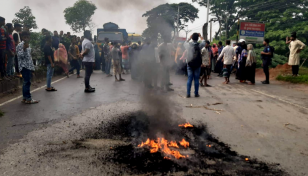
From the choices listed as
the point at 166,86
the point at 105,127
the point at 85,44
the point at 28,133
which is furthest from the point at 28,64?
the point at 166,86

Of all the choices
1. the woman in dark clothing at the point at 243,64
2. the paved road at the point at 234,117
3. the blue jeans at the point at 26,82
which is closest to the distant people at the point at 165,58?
the paved road at the point at 234,117

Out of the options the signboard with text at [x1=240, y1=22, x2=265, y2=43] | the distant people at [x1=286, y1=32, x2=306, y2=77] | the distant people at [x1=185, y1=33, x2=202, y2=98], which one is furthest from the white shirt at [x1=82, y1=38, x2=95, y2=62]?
the signboard with text at [x1=240, y1=22, x2=265, y2=43]

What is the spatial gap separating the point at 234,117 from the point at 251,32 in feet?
55.9

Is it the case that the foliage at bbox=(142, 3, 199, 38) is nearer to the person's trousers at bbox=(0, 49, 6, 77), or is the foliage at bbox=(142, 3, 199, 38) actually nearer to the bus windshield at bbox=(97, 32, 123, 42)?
the person's trousers at bbox=(0, 49, 6, 77)

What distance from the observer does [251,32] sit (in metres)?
20.7

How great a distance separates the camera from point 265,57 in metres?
11.2

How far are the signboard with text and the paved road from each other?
1247 cm

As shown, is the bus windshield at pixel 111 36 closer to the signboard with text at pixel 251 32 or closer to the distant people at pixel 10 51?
the signboard with text at pixel 251 32

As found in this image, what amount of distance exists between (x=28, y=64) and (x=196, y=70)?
470 centimetres

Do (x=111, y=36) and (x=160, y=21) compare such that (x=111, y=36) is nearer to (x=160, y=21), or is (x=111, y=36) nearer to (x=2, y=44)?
(x=160, y=21)

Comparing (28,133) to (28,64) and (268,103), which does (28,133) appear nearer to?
(28,64)

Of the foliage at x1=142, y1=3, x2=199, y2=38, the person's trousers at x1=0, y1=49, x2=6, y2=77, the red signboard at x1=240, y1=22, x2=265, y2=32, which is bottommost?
the person's trousers at x1=0, y1=49, x2=6, y2=77

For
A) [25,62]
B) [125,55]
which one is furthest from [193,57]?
[125,55]

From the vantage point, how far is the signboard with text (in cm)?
2055
